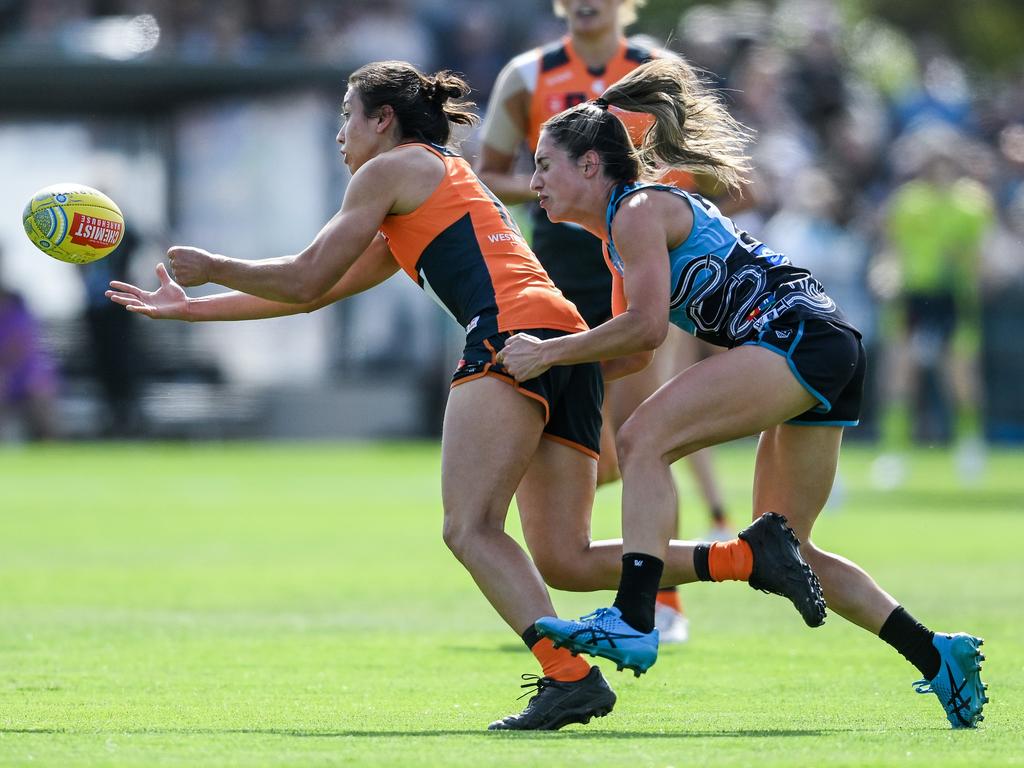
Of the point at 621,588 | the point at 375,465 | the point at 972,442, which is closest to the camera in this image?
the point at 621,588

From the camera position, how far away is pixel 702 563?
5945 millimetres

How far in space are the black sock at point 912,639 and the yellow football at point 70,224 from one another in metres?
3.00

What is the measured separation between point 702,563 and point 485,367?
96 centimetres

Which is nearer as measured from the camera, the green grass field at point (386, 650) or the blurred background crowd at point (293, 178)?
the green grass field at point (386, 650)

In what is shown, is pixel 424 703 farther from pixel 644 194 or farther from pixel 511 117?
pixel 511 117

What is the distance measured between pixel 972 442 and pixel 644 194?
13.0 m

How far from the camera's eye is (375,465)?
1964 cm

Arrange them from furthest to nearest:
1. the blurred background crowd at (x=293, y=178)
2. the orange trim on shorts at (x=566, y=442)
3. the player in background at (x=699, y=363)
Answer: the blurred background crowd at (x=293, y=178), the orange trim on shorts at (x=566, y=442), the player in background at (x=699, y=363)

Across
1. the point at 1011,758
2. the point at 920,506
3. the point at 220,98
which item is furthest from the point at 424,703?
the point at 220,98

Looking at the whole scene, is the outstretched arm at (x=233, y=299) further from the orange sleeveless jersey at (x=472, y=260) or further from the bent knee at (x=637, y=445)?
the bent knee at (x=637, y=445)

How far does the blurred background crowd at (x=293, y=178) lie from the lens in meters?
22.4

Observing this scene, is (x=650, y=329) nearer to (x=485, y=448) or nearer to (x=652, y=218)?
(x=652, y=218)

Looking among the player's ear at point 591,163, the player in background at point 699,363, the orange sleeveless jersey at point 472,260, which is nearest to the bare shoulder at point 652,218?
the player in background at point 699,363

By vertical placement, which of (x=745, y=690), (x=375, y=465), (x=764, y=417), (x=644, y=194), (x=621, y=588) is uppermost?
(x=644, y=194)
